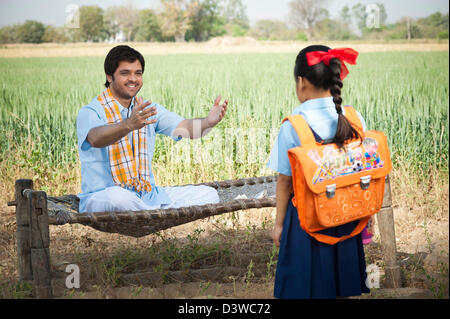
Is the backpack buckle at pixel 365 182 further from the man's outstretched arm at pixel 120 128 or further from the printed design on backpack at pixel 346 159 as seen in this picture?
the man's outstretched arm at pixel 120 128

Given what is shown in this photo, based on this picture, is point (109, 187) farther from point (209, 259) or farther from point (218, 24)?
point (218, 24)

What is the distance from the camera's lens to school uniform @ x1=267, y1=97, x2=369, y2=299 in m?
1.94

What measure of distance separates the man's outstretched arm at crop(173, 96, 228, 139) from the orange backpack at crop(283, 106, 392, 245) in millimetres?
1012

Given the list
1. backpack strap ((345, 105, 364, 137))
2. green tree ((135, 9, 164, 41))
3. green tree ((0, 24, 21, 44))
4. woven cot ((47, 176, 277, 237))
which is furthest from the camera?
green tree ((135, 9, 164, 41))

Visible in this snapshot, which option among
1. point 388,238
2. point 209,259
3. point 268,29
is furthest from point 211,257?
point 268,29

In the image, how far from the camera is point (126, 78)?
2.86m

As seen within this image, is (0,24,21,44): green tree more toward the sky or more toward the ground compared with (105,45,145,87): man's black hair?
more toward the sky

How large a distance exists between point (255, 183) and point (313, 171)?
174 cm

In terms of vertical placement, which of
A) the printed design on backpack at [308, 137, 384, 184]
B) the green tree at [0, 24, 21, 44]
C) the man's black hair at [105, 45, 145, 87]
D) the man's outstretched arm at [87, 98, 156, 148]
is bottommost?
the printed design on backpack at [308, 137, 384, 184]

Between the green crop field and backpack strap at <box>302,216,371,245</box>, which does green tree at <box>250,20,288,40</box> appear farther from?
backpack strap at <box>302,216,371,245</box>

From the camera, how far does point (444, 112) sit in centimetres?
555

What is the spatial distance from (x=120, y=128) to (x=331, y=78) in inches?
44.4

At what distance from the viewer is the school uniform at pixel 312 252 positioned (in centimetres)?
194

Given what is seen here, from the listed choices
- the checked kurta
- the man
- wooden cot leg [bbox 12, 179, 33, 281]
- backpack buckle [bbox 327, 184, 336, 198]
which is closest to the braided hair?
backpack buckle [bbox 327, 184, 336, 198]
